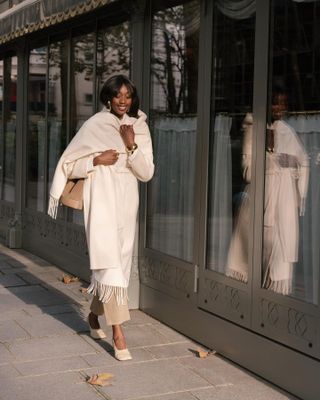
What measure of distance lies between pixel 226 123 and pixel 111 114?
2.89 feet

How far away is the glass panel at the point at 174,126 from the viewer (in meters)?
5.90

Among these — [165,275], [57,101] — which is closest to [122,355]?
[165,275]

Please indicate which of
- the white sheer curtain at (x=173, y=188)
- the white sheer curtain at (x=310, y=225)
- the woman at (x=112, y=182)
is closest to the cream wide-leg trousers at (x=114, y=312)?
the woman at (x=112, y=182)

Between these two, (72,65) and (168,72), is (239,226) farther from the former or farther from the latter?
(72,65)

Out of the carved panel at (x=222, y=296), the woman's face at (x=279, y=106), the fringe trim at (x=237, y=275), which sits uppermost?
the woman's face at (x=279, y=106)

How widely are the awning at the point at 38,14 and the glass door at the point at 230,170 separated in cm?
139

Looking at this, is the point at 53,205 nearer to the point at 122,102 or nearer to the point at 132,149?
the point at 132,149

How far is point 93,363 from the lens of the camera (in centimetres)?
506

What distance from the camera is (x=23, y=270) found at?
8.44m

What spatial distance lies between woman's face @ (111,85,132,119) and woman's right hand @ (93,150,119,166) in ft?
1.03

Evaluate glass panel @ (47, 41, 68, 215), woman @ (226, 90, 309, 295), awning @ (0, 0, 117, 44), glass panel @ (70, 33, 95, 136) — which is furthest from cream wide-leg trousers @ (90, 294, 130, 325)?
glass panel @ (47, 41, 68, 215)

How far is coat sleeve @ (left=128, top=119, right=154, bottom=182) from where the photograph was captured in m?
5.06

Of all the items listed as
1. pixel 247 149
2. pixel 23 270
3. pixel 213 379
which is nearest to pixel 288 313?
pixel 213 379

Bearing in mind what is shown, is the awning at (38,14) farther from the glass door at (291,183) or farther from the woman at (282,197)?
the woman at (282,197)
